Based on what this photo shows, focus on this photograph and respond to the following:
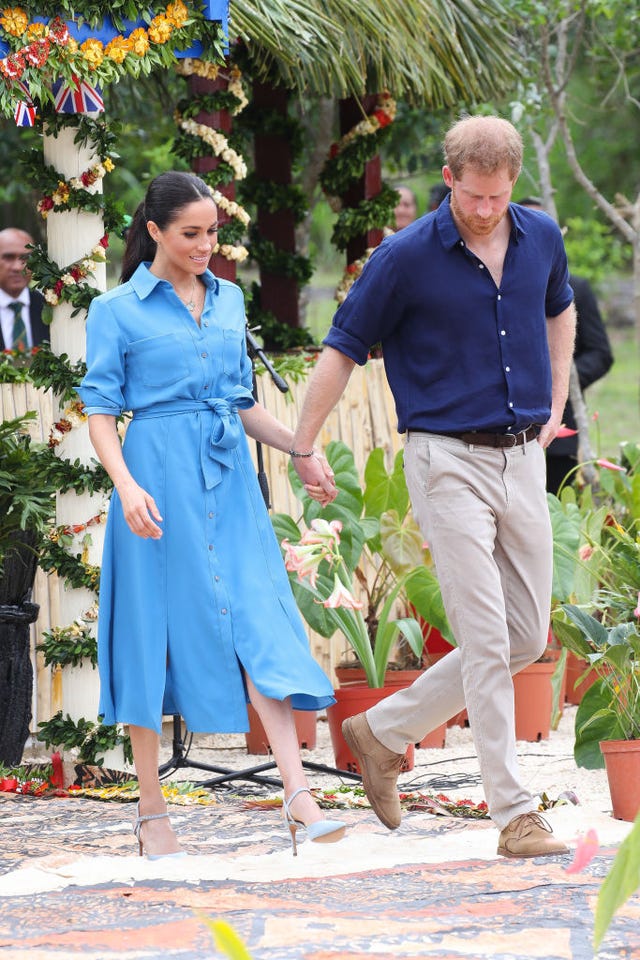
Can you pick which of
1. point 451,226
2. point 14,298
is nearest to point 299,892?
point 451,226

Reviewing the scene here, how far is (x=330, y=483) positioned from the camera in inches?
177

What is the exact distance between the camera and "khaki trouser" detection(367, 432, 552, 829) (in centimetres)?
412

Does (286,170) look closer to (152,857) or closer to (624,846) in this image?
(152,857)

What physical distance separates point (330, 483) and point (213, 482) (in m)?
0.37

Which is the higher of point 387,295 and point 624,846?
point 387,295

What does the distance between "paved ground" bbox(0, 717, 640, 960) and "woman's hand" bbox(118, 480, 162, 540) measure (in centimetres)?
90

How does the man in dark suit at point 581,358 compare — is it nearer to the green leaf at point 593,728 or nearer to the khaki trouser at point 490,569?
the green leaf at point 593,728

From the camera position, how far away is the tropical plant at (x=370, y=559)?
19.1 feet

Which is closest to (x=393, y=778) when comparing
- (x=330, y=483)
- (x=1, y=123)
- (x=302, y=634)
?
(x=302, y=634)

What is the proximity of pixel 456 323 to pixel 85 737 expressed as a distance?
2240 millimetres

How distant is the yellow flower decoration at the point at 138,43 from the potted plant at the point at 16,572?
1413 mm

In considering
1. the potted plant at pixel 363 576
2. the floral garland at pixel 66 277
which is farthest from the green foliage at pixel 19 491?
the potted plant at pixel 363 576

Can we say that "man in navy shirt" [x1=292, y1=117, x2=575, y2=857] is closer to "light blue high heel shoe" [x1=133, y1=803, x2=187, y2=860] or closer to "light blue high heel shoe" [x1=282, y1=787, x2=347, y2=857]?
"light blue high heel shoe" [x1=282, y1=787, x2=347, y2=857]

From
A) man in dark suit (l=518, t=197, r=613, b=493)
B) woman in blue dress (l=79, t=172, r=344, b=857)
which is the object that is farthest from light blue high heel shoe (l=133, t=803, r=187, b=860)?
man in dark suit (l=518, t=197, r=613, b=493)
